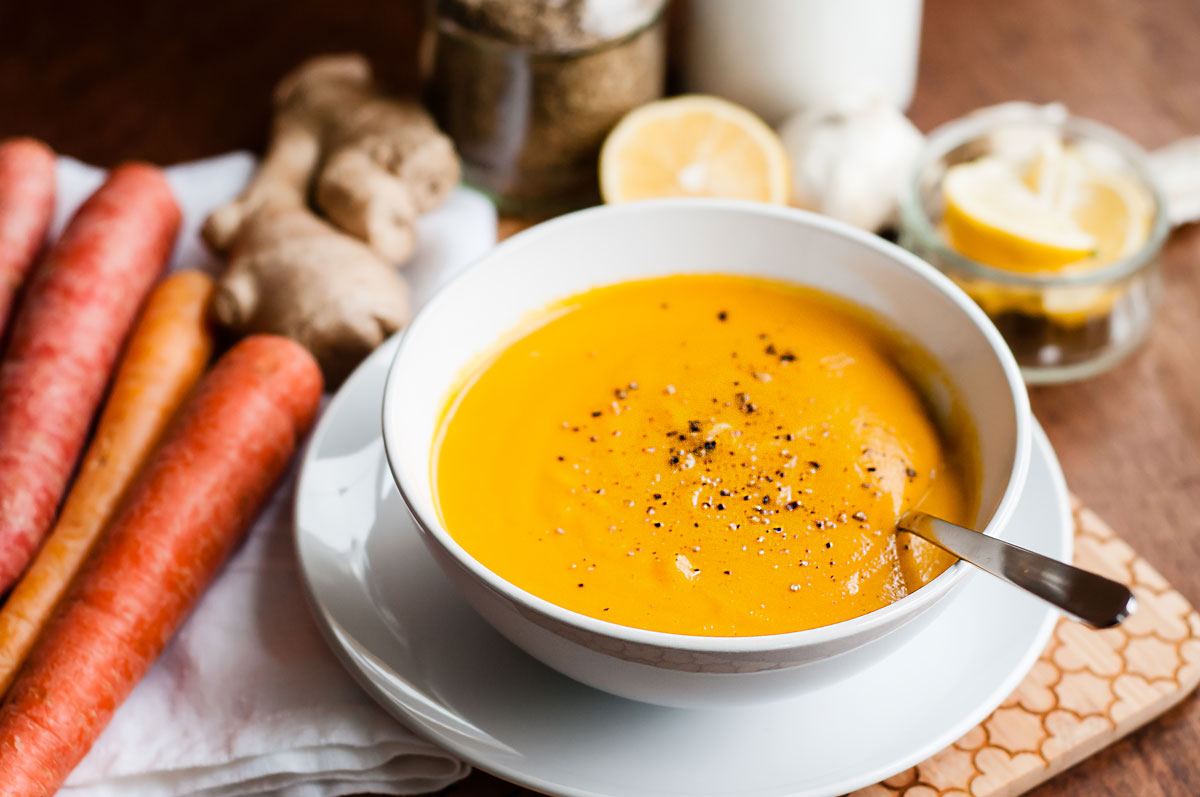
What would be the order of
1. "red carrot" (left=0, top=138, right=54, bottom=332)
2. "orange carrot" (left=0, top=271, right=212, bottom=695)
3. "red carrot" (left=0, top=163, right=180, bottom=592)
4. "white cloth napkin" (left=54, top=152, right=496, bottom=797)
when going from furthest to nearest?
"red carrot" (left=0, top=138, right=54, bottom=332) → "red carrot" (left=0, top=163, right=180, bottom=592) → "orange carrot" (left=0, top=271, right=212, bottom=695) → "white cloth napkin" (left=54, top=152, right=496, bottom=797)

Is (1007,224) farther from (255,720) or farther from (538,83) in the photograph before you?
(255,720)

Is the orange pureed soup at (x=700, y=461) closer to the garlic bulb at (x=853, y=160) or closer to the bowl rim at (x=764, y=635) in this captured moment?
the bowl rim at (x=764, y=635)

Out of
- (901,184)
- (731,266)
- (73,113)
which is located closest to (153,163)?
(73,113)

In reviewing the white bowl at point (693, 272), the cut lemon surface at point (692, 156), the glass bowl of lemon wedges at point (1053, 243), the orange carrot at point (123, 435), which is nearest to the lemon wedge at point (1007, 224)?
the glass bowl of lemon wedges at point (1053, 243)

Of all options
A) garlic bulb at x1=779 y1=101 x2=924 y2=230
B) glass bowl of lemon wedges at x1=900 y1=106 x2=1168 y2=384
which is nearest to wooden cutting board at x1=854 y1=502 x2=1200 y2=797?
glass bowl of lemon wedges at x1=900 y1=106 x2=1168 y2=384

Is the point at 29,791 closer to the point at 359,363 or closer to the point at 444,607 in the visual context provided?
the point at 444,607

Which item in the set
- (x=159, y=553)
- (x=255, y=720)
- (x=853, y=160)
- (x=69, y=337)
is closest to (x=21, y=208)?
(x=69, y=337)

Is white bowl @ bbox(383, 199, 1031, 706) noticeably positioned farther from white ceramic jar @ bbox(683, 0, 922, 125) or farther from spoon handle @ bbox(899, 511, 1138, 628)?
white ceramic jar @ bbox(683, 0, 922, 125)
